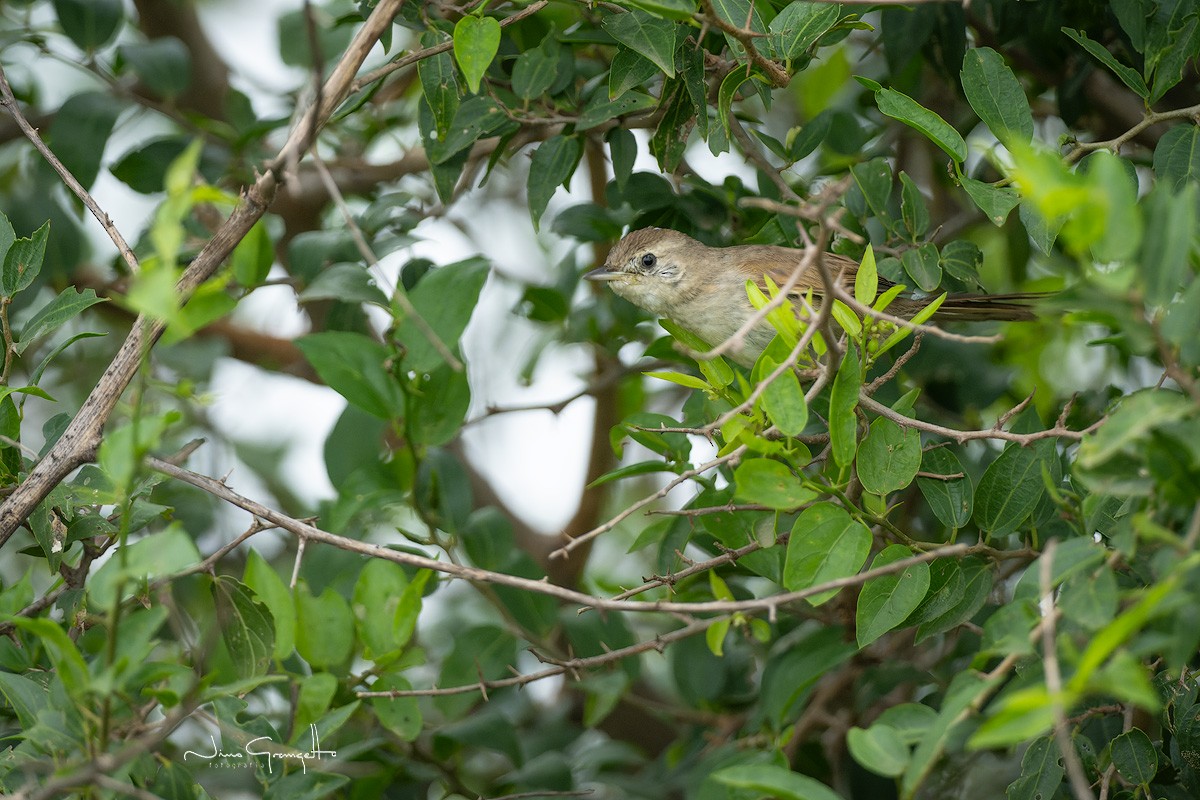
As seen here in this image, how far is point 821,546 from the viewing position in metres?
1.98

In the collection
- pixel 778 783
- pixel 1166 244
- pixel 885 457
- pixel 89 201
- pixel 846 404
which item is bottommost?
pixel 778 783

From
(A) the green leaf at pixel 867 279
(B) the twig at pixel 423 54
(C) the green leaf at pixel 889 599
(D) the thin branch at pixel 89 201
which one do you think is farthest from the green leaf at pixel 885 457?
(D) the thin branch at pixel 89 201

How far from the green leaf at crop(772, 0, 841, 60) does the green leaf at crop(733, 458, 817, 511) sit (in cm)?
94

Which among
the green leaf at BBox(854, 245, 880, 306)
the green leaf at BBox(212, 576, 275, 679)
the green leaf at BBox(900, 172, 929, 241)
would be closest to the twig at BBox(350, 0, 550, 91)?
the green leaf at BBox(854, 245, 880, 306)

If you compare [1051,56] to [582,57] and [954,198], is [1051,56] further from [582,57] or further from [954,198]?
[582,57]

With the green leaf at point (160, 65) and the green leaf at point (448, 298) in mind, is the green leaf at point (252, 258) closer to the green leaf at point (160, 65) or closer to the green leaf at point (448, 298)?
the green leaf at point (448, 298)

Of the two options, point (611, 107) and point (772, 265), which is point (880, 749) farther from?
point (772, 265)

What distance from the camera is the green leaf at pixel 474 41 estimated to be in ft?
7.22

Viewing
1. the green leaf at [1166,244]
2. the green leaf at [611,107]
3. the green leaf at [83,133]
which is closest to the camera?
the green leaf at [1166,244]

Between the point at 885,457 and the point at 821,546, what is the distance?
22 centimetres

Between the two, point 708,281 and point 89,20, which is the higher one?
point 89,20

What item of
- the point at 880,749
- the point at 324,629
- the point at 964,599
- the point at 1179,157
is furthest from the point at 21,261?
the point at 1179,157

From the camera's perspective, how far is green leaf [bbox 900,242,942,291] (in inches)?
103

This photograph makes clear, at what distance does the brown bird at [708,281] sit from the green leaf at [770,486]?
1.47m
